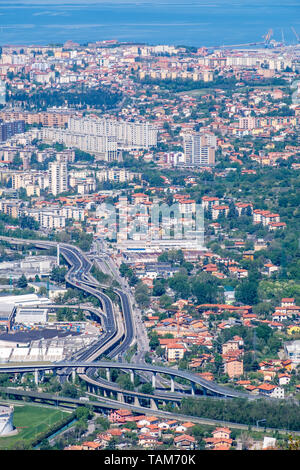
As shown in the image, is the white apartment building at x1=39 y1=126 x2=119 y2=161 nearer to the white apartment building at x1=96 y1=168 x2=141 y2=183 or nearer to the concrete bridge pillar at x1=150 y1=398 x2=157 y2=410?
the white apartment building at x1=96 y1=168 x2=141 y2=183

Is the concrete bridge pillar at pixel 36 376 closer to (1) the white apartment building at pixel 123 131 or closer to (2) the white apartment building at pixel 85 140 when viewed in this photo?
(2) the white apartment building at pixel 85 140

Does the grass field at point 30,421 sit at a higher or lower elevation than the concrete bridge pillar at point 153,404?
lower

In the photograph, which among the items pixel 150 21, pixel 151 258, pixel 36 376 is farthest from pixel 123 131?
pixel 150 21

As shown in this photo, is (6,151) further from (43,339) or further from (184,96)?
(43,339)

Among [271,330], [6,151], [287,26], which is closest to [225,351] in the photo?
[271,330]

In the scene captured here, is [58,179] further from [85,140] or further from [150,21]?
[150,21]

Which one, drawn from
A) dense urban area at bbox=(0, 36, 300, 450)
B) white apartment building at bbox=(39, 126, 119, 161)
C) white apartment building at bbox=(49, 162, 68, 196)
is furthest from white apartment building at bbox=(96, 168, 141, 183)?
white apartment building at bbox=(39, 126, 119, 161)

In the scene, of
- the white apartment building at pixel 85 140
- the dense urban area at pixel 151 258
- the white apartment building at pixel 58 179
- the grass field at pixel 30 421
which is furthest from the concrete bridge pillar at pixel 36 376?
the white apartment building at pixel 85 140
